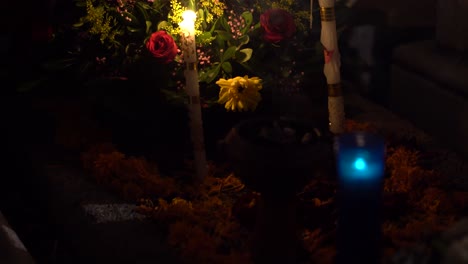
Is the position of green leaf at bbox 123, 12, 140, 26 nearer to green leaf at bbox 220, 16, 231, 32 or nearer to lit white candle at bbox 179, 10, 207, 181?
green leaf at bbox 220, 16, 231, 32

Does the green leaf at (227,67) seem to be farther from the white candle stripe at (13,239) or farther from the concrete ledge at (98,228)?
the white candle stripe at (13,239)

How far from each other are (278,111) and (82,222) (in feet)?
3.80

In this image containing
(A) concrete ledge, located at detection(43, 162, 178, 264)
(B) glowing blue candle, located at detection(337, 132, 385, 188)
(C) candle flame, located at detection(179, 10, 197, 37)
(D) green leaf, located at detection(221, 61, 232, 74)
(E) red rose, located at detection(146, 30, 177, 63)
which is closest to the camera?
(B) glowing blue candle, located at detection(337, 132, 385, 188)

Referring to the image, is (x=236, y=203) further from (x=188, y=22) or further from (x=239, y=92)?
(x=188, y=22)

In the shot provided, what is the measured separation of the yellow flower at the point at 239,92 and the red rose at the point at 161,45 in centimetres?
25

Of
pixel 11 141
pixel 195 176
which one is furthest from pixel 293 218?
pixel 11 141

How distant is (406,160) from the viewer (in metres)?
3.14

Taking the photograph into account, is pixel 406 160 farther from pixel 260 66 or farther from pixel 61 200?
pixel 61 200

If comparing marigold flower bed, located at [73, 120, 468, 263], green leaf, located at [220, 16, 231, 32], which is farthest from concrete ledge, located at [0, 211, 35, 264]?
A: green leaf, located at [220, 16, 231, 32]

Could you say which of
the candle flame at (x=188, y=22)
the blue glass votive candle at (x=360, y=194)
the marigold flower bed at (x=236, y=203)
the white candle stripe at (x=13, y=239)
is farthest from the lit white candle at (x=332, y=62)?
the white candle stripe at (x=13, y=239)

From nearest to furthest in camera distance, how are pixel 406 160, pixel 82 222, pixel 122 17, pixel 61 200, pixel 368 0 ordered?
pixel 82 222 < pixel 61 200 < pixel 406 160 < pixel 122 17 < pixel 368 0

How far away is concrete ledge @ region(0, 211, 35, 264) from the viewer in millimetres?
2264

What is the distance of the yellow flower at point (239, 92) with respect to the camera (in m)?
3.08

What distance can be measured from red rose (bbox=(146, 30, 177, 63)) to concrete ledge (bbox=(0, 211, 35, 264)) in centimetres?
102
